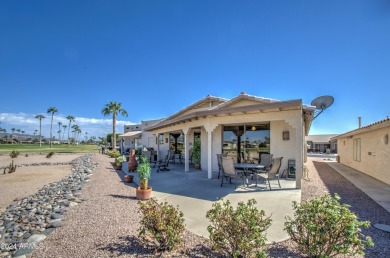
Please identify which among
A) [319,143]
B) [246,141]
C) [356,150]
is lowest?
[319,143]

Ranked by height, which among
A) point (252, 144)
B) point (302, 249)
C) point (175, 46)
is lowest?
point (302, 249)

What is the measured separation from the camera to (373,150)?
10.8m

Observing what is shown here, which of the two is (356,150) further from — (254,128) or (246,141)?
Answer: (246,141)

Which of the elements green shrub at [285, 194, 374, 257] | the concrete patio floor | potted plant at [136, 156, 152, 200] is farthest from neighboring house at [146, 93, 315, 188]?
green shrub at [285, 194, 374, 257]

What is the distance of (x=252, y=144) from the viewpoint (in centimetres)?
1014

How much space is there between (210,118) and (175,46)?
636 cm

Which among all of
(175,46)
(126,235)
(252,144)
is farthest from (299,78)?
(126,235)

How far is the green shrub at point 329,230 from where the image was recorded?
2.42m

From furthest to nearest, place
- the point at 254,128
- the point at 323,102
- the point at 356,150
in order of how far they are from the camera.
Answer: the point at 356,150 < the point at 254,128 < the point at 323,102

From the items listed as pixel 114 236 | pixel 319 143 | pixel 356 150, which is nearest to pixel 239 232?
pixel 114 236

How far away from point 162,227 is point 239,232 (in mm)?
1197

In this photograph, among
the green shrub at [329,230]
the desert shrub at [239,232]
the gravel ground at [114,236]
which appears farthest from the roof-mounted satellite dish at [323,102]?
the desert shrub at [239,232]

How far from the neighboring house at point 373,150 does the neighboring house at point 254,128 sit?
3173 millimetres

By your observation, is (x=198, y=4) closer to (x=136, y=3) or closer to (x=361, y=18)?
(x=136, y=3)
